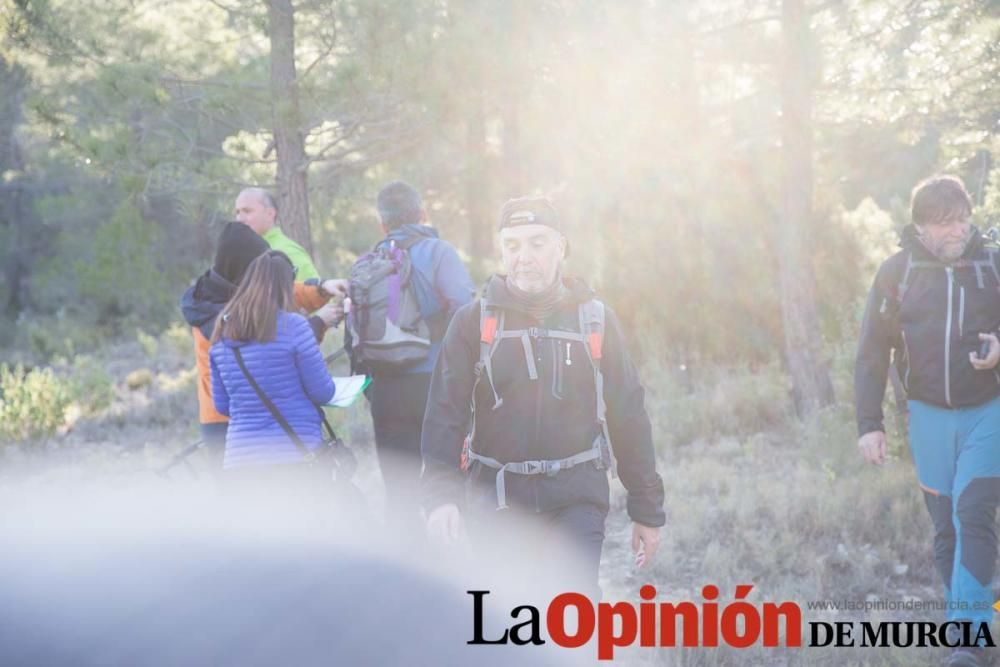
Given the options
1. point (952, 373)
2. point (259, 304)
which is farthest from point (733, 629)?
point (259, 304)

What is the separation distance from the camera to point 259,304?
13.9 feet

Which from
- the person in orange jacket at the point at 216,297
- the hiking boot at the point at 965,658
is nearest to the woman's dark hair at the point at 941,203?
the hiking boot at the point at 965,658

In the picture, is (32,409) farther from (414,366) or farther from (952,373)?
(952,373)

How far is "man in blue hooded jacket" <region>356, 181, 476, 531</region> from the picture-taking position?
204 inches

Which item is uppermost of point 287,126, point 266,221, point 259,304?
point 287,126

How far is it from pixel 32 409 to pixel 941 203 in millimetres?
9602

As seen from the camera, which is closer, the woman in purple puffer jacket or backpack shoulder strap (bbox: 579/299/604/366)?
backpack shoulder strap (bbox: 579/299/604/366)

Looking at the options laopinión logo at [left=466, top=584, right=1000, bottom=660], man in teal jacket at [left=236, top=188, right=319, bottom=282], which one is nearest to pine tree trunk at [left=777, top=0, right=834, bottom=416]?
laopinión logo at [left=466, top=584, right=1000, bottom=660]

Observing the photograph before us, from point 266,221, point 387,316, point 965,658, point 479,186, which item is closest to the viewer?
point 965,658

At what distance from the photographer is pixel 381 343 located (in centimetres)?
512

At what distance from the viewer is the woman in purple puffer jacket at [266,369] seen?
4.26 meters

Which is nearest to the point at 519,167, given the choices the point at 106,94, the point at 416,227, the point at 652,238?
the point at 652,238

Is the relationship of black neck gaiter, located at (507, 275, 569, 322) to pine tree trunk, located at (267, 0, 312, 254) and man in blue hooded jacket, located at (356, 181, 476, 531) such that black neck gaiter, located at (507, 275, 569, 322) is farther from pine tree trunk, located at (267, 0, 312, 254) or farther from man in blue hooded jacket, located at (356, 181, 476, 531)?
pine tree trunk, located at (267, 0, 312, 254)

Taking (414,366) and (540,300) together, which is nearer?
(540,300)
